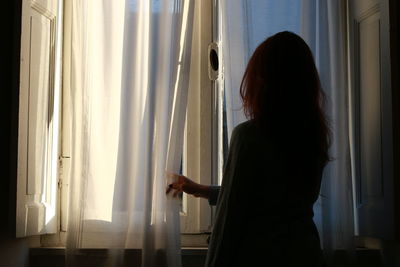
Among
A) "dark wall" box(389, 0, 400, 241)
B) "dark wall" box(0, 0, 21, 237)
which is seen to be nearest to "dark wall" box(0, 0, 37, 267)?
"dark wall" box(0, 0, 21, 237)

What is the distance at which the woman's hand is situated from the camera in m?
1.95

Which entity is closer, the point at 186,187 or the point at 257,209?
the point at 257,209

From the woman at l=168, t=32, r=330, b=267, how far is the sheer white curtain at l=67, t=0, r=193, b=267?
58cm

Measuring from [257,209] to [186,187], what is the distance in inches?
19.5

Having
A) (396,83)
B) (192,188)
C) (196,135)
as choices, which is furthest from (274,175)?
(196,135)

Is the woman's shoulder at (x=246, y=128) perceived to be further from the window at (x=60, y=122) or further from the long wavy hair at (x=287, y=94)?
the window at (x=60, y=122)

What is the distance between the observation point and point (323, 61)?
223 cm

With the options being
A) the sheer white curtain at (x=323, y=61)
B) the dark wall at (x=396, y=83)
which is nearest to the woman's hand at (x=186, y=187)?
the sheer white curtain at (x=323, y=61)

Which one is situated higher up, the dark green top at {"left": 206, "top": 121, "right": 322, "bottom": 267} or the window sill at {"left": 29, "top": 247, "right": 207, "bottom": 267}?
the dark green top at {"left": 206, "top": 121, "right": 322, "bottom": 267}

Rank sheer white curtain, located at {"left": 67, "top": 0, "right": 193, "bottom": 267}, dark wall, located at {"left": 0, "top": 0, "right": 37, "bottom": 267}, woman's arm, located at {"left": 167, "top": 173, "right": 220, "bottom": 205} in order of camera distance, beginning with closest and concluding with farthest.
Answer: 1. woman's arm, located at {"left": 167, "top": 173, "right": 220, "bottom": 205}
2. dark wall, located at {"left": 0, "top": 0, "right": 37, "bottom": 267}
3. sheer white curtain, located at {"left": 67, "top": 0, "right": 193, "bottom": 267}

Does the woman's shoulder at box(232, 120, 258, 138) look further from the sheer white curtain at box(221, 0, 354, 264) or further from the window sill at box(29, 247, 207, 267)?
the window sill at box(29, 247, 207, 267)

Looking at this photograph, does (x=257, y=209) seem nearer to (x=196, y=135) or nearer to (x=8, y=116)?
(x=196, y=135)

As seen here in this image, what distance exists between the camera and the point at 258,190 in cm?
159

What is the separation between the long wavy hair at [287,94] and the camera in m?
1.61
